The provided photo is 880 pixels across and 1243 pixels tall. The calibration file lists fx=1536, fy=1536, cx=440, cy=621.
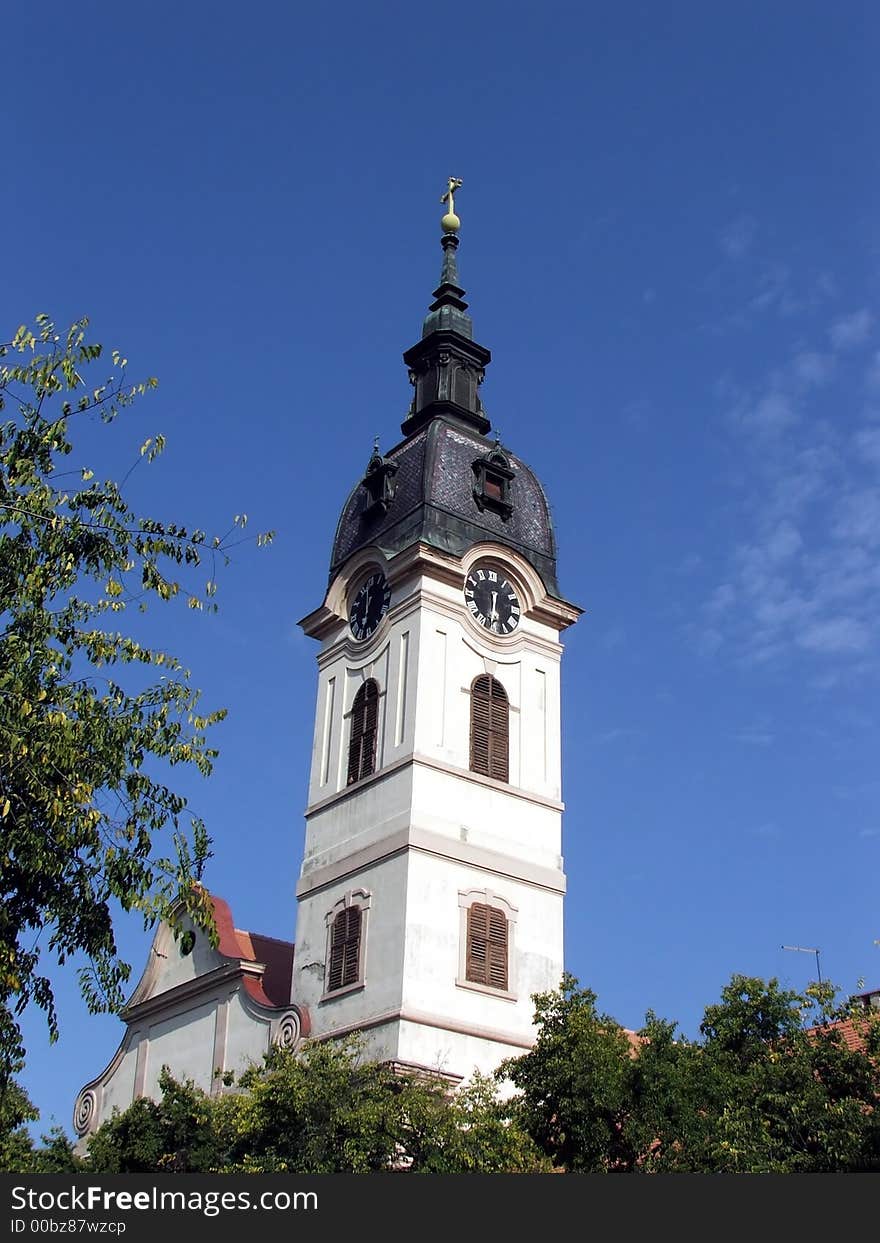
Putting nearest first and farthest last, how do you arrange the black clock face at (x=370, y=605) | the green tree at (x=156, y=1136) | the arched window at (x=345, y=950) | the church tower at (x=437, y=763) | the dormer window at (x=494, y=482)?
the green tree at (x=156, y=1136)
the church tower at (x=437, y=763)
the arched window at (x=345, y=950)
the black clock face at (x=370, y=605)
the dormer window at (x=494, y=482)

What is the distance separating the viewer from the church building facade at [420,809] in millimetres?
32812

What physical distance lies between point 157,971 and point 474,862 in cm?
1063

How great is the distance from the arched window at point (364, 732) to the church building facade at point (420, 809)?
5 centimetres

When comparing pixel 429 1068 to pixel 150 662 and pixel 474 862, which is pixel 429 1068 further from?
pixel 150 662

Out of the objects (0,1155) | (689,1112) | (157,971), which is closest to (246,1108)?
(0,1155)

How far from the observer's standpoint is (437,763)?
34.7 m

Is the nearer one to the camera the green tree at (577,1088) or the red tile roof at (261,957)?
the green tree at (577,1088)

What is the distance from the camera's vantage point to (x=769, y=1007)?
87.1 feet

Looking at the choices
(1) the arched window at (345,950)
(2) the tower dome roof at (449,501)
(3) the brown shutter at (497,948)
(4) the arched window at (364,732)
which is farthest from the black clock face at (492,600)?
(1) the arched window at (345,950)

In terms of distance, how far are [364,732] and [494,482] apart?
7.74 meters

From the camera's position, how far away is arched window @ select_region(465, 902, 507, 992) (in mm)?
33156

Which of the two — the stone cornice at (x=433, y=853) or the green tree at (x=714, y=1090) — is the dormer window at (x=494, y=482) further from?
the green tree at (x=714, y=1090)

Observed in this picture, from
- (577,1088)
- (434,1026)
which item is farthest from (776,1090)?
(434,1026)

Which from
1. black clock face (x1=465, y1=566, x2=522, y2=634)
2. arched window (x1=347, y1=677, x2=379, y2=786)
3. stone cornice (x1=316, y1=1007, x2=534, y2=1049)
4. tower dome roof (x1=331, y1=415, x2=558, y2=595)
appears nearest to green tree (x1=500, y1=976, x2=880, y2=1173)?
stone cornice (x1=316, y1=1007, x2=534, y2=1049)
